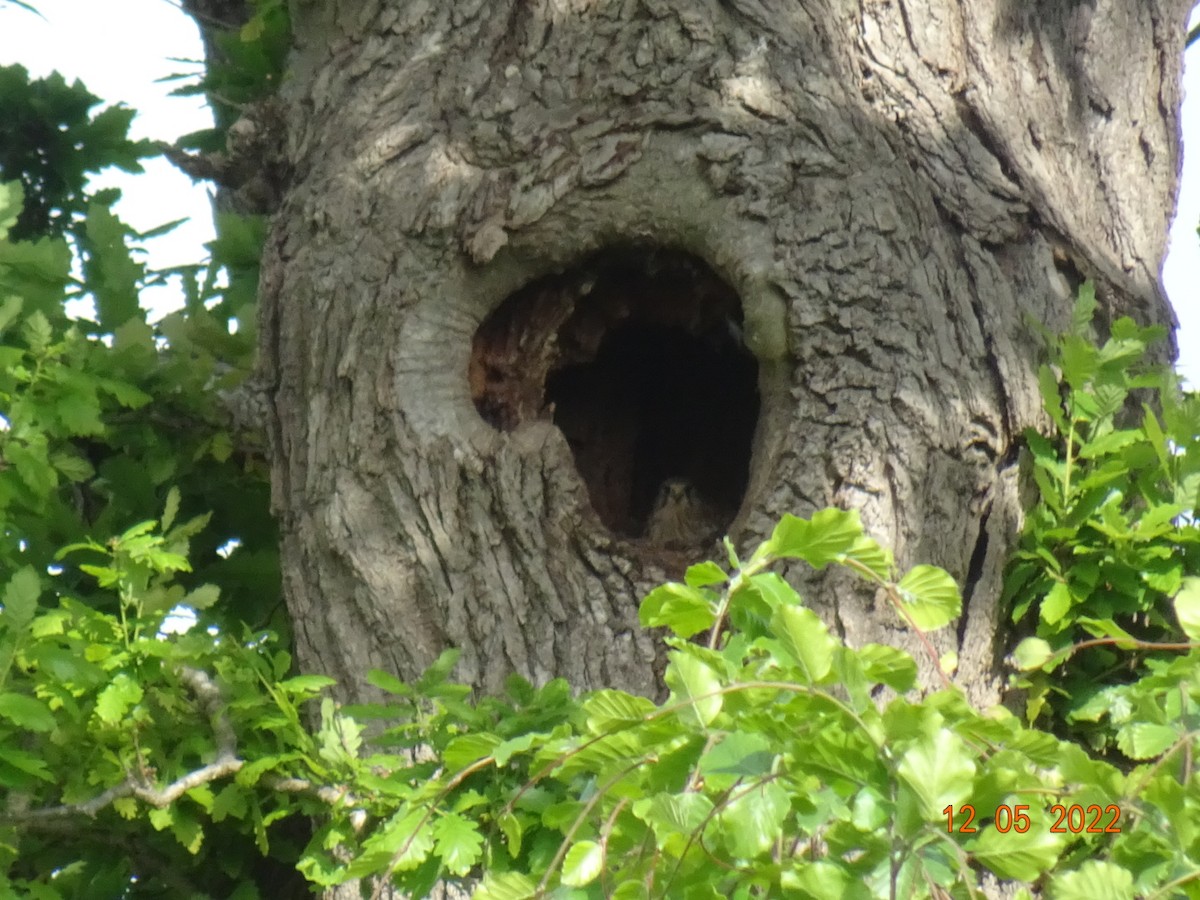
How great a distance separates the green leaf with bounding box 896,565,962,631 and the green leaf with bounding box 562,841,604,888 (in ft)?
1.57

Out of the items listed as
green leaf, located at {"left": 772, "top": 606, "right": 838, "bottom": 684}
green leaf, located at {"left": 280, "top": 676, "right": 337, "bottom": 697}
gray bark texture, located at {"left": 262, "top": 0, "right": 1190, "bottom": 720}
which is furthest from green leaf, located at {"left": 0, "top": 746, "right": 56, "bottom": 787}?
green leaf, located at {"left": 772, "top": 606, "right": 838, "bottom": 684}

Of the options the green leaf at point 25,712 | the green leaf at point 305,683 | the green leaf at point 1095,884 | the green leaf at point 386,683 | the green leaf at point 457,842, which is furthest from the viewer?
the green leaf at point 305,683

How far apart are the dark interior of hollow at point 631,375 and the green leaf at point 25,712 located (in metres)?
0.98

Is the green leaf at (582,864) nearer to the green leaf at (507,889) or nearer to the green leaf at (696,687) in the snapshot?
the green leaf at (507,889)

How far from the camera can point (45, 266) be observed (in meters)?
2.78

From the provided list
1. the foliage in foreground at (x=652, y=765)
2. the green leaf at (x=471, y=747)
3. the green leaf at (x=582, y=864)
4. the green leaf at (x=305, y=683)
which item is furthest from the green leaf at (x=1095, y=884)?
the green leaf at (x=305, y=683)

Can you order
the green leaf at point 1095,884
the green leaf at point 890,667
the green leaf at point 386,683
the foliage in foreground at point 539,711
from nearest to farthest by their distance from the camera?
the green leaf at point 1095,884, the foliage in foreground at point 539,711, the green leaf at point 890,667, the green leaf at point 386,683

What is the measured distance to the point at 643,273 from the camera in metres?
2.64

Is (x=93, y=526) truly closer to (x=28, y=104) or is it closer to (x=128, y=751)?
(x=128, y=751)

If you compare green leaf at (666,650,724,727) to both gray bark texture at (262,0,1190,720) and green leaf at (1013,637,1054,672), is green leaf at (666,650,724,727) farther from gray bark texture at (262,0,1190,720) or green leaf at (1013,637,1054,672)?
gray bark texture at (262,0,1190,720)

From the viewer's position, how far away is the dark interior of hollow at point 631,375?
260 centimetres

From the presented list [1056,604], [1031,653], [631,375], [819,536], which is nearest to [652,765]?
[819,536]

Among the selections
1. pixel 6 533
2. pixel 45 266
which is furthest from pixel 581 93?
pixel 6 533

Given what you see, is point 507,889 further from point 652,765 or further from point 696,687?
point 696,687
